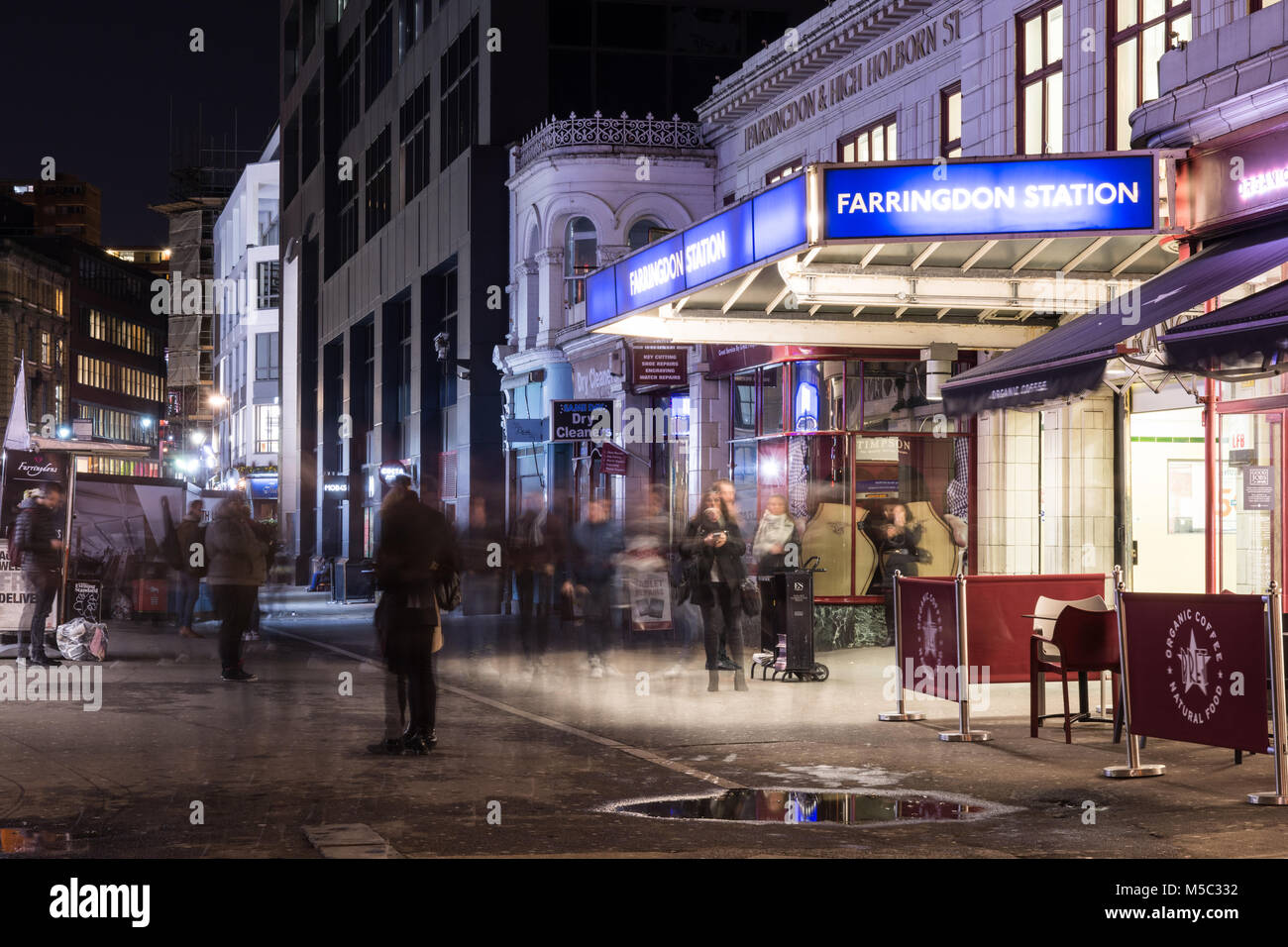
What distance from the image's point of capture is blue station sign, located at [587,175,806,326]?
14.3 m

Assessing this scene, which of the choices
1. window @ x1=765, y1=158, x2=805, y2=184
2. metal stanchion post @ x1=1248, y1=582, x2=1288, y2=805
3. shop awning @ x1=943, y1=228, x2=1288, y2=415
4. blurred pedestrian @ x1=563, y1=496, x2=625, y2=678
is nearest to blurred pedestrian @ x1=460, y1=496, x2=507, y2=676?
blurred pedestrian @ x1=563, y1=496, x2=625, y2=678

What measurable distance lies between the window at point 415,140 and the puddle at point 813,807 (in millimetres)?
33048

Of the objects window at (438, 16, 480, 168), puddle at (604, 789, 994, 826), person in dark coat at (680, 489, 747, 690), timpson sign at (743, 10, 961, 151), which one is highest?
window at (438, 16, 480, 168)

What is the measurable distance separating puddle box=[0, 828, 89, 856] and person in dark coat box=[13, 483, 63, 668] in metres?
9.86

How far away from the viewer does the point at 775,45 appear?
24.6m

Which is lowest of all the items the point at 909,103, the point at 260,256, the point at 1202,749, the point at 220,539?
the point at 1202,749

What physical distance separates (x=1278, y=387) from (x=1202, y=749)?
4055 mm

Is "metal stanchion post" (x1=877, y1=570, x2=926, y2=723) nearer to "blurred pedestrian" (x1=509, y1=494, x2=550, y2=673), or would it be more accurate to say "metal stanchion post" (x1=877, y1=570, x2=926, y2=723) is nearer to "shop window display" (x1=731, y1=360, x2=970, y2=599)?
"blurred pedestrian" (x1=509, y1=494, x2=550, y2=673)

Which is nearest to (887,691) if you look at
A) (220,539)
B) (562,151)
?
(220,539)

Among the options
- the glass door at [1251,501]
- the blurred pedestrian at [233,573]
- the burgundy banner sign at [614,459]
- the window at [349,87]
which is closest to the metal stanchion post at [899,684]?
the glass door at [1251,501]

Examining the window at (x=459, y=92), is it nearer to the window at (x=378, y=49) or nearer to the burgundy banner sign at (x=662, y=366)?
the window at (x=378, y=49)

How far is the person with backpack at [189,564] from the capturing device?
77.6ft

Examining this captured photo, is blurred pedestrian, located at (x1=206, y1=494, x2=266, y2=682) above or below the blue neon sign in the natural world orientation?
below

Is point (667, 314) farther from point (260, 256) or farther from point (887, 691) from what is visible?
point (260, 256)
